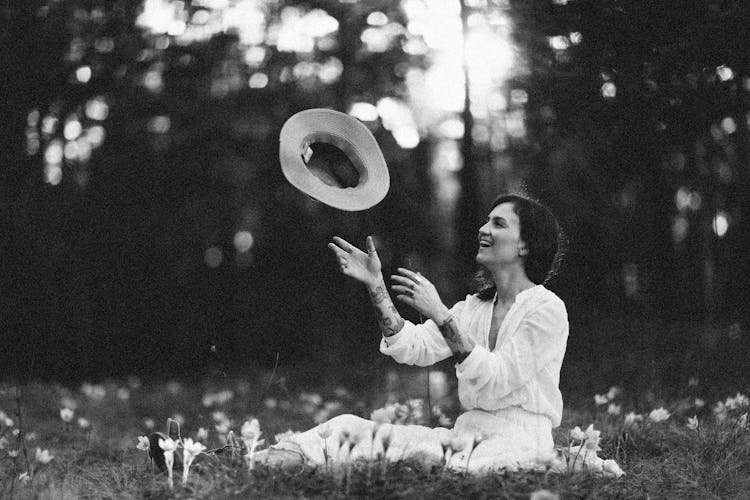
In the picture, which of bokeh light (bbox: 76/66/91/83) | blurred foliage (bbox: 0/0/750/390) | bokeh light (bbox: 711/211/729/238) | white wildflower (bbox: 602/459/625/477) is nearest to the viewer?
white wildflower (bbox: 602/459/625/477)

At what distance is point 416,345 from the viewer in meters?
4.34

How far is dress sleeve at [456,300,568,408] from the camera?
3875 mm

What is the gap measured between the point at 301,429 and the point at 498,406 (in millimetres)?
2494

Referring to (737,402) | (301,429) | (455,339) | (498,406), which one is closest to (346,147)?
(455,339)

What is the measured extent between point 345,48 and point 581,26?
7.67 ft

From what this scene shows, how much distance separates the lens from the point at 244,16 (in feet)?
32.0

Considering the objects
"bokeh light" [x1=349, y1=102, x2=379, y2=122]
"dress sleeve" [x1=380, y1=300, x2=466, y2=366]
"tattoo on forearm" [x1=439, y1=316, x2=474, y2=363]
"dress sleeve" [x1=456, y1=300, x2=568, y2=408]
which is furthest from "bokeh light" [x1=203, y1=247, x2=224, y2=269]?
"tattoo on forearm" [x1=439, y1=316, x2=474, y2=363]

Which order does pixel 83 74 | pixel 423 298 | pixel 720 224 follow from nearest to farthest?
Answer: pixel 423 298 → pixel 720 224 → pixel 83 74

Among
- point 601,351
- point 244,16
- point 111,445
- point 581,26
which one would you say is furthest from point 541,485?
point 244,16

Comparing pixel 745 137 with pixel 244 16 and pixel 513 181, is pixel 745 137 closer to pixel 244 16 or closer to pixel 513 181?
pixel 513 181

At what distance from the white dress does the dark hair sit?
0.16 meters

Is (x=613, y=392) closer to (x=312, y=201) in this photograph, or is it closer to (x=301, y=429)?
(x=301, y=429)

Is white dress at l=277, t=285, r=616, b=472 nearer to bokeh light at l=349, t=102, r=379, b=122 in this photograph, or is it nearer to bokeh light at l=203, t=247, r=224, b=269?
bokeh light at l=349, t=102, r=379, b=122

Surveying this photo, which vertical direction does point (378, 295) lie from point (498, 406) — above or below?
above
